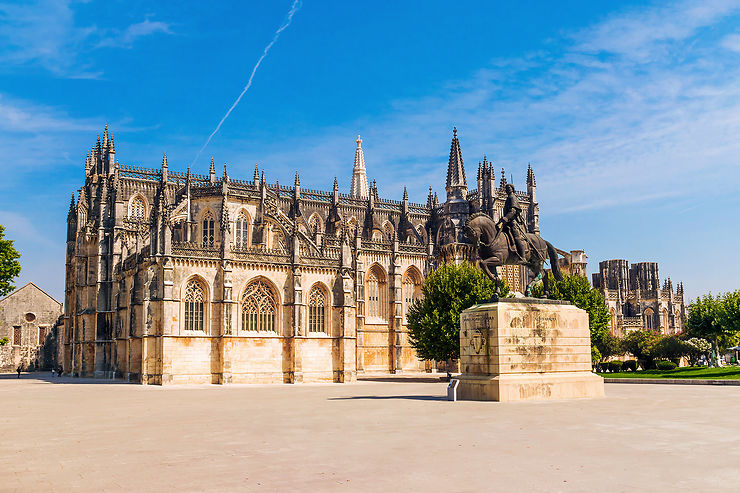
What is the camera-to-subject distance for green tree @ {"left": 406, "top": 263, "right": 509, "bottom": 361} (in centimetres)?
4900

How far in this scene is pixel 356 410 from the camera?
2108 centimetres

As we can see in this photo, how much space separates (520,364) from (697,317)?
3952 cm

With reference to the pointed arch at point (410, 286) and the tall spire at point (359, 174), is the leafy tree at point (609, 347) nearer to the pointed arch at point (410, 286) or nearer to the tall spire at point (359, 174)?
the pointed arch at point (410, 286)

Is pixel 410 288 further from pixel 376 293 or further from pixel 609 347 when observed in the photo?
pixel 609 347

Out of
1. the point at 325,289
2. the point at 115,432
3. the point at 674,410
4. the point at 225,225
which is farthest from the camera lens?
the point at 325,289

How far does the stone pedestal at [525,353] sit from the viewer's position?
906 inches

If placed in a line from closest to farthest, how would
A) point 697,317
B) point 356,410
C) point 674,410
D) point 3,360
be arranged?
1. point 674,410
2. point 356,410
3. point 697,317
4. point 3,360

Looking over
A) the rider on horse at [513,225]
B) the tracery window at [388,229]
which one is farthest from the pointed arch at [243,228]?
the rider on horse at [513,225]

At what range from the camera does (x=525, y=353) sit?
23391 millimetres

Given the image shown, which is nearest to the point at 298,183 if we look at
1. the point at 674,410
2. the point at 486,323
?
the point at 486,323

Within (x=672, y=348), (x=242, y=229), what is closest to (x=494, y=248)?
(x=242, y=229)

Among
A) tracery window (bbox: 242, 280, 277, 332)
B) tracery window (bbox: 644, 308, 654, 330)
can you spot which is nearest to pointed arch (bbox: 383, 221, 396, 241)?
tracery window (bbox: 242, 280, 277, 332)

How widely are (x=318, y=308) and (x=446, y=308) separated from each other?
942 cm

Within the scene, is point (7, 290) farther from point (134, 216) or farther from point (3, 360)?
point (3, 360)
